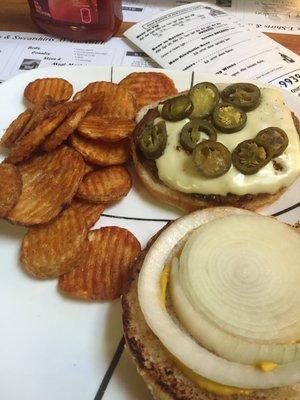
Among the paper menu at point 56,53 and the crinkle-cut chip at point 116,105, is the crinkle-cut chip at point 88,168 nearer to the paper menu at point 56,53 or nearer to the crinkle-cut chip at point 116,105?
the crinkle-cut chip at point 116,105

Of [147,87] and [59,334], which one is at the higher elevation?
[147,87]

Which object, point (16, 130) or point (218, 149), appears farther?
point (16, 130)

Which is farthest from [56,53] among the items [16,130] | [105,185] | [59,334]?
[59,334]

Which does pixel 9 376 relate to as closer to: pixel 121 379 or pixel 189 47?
pixel 121 379

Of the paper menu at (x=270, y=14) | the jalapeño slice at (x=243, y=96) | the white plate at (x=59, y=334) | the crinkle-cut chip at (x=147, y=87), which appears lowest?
the white plate at (x=59, y=334)

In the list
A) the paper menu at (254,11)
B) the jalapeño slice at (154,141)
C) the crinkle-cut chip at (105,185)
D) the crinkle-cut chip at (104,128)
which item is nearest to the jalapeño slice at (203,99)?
the jalapeño slice at (154,141)

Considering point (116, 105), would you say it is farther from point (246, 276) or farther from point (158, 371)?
point (158, 371)
